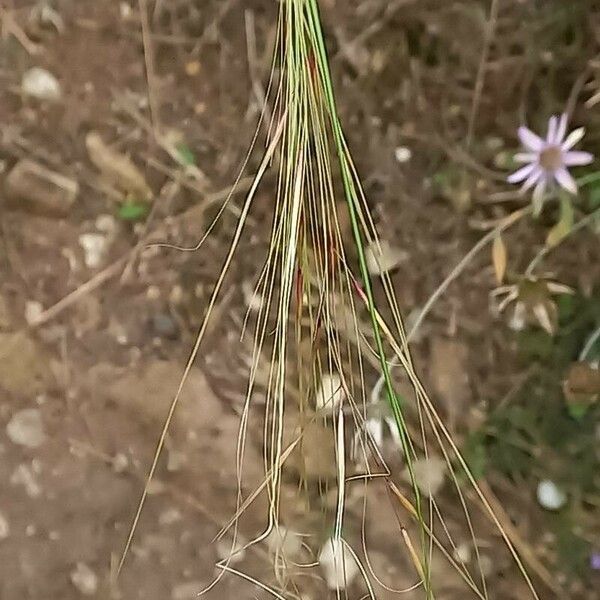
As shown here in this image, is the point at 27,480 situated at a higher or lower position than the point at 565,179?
lower

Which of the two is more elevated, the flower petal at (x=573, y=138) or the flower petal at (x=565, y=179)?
the flower petal at (x=573, y=138)

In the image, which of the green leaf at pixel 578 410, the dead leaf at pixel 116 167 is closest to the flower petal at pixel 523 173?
the green leaf at pixel 578 410

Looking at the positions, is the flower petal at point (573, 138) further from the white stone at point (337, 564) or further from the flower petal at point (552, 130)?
the white stone at point (337, 564)

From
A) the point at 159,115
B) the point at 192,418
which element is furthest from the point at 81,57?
the point at 192,418

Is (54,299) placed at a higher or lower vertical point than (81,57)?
lower

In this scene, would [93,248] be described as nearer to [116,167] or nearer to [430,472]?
[116,167]

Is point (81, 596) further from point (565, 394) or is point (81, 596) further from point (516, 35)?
point (516, 35)

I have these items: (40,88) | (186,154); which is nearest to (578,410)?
(186,154)
